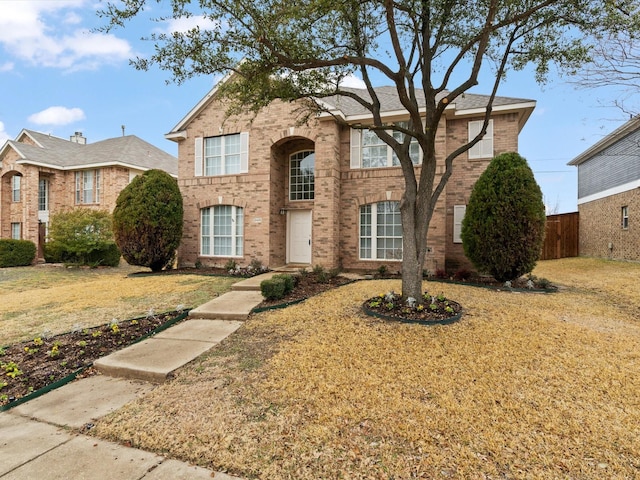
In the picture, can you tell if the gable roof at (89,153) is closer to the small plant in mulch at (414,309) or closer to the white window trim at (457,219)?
the white window trim at (457,219)

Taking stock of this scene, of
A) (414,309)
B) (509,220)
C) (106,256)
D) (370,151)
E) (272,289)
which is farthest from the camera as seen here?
(106,256)

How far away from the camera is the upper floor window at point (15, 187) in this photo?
20.7 metres

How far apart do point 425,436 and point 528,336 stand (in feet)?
10.4

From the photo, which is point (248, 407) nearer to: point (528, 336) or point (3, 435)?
point (3, 435)

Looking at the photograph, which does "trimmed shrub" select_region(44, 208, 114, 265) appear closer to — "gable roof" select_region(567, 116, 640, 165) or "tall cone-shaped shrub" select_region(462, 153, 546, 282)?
"tall cone-shaped shrub" select_region(462, 153, 546, 282)

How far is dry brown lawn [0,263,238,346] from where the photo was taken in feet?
20.5

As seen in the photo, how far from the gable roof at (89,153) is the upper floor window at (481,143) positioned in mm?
18107

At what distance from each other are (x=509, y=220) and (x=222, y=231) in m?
9.85

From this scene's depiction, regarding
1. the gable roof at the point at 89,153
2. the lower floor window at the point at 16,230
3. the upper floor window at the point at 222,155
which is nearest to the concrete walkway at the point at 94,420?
the upper floor window at the point at 222,155

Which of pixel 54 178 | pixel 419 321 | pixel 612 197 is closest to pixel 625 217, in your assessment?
pixel 612 197

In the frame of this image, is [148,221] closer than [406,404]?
No

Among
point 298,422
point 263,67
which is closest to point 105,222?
point 263,67

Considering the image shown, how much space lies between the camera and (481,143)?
36.8 feet

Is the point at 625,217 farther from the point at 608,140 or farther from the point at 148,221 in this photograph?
the point at 148,221
